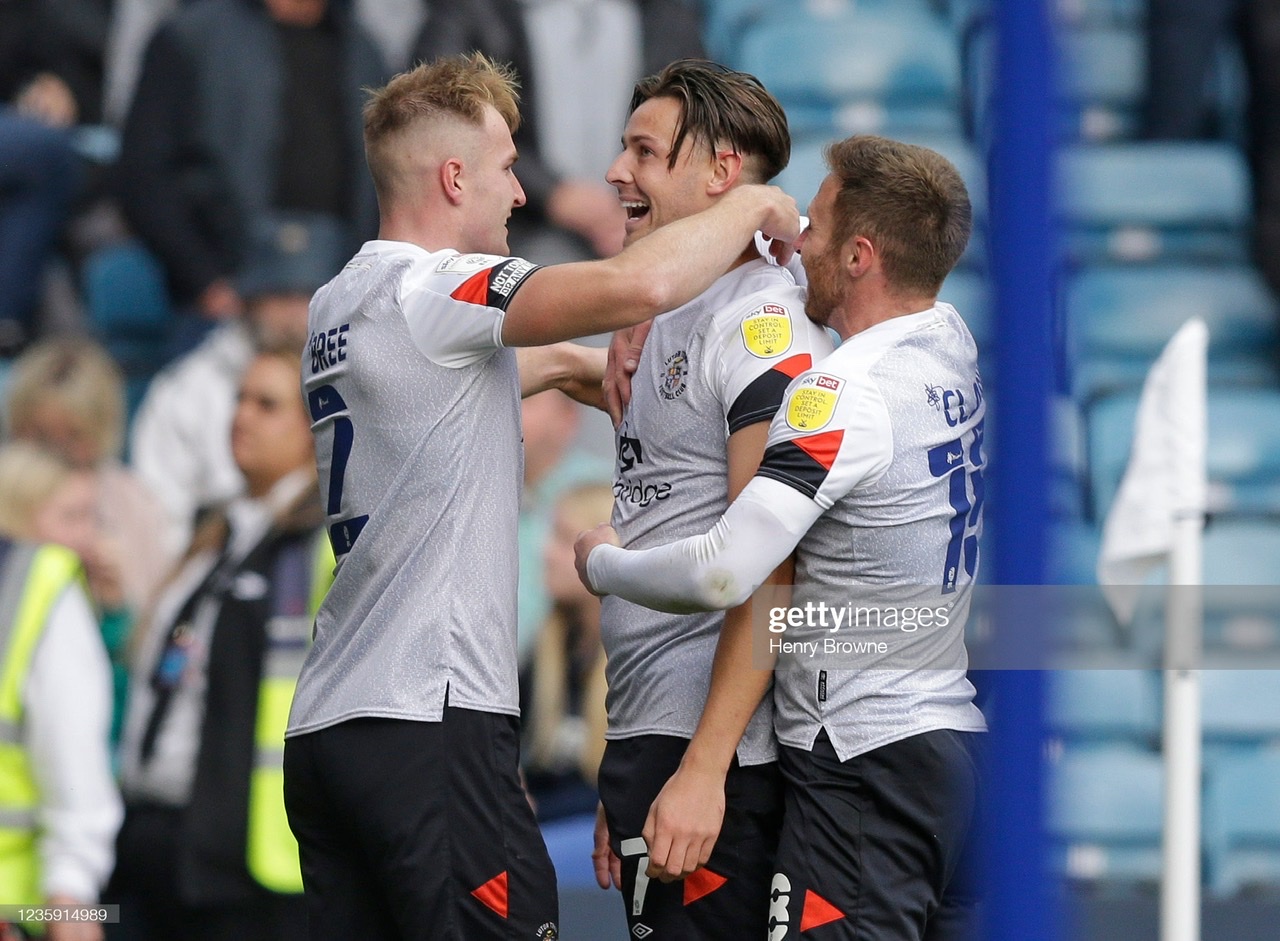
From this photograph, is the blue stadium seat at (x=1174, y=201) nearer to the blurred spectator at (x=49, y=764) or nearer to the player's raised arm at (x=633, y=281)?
the player's raised arm at (x=633, y=281)

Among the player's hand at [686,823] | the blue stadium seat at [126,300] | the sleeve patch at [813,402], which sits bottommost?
the player's hand at [686,823]

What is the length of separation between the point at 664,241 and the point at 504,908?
95cm

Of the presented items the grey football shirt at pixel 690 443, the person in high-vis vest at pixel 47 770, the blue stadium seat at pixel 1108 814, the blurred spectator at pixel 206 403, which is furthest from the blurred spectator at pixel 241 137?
the blue stadium seat at pixel 1108 814

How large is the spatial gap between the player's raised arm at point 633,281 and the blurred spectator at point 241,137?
310cm

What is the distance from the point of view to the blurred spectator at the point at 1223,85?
5.00 meters

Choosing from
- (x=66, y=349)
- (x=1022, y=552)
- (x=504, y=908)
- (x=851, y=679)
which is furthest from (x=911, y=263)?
(x=66, y=349)

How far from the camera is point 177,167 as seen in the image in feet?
18.2

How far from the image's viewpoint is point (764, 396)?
2.40 m

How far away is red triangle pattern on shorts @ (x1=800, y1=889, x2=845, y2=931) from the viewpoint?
2.28 meters

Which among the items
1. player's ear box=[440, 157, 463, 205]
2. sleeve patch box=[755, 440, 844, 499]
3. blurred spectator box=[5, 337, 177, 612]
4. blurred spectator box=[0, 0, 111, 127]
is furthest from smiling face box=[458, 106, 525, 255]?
blurred spectator box=[0, 0, 111, 127]

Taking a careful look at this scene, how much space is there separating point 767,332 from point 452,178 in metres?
0.57

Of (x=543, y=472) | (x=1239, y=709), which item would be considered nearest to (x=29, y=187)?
(x=543, y=472)

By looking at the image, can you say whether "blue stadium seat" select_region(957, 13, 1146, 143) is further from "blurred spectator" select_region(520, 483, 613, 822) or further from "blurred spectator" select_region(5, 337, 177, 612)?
"blurred spectator" select_region(5, 337, 177, 612)

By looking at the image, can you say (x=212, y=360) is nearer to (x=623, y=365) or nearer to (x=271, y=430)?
(x=271, y=430)
